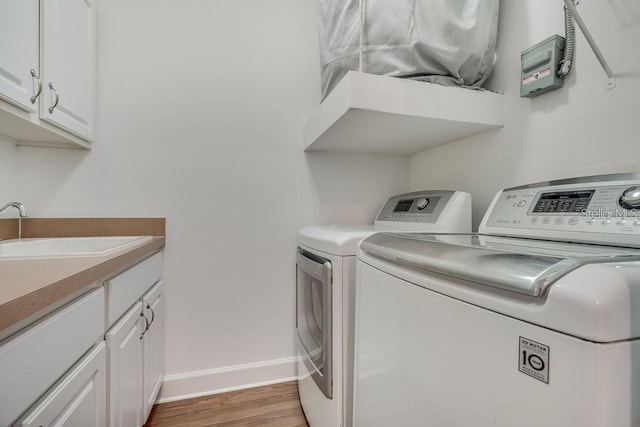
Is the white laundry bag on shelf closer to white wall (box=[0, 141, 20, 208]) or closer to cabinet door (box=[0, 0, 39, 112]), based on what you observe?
cabinet door (box=[0, 0, 39, 112])

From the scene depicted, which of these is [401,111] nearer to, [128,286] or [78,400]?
[128,286]

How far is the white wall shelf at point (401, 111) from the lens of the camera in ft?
3.73

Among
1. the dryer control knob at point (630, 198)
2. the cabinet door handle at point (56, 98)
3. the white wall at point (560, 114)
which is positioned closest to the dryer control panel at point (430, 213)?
the white wall at point (560, 114)

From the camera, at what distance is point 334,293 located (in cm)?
108

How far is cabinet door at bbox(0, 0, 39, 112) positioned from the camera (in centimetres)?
95

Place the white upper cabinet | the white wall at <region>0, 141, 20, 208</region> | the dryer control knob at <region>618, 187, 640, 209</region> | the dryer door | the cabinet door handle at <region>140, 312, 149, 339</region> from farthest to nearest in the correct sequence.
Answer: the white wall at <region>0, 141, 20, 208</region> → the cabinet door handle at <region>140, 312, 149, 339</region> → the dryer door → the white upper cabinet → the dryer control knob at <region>618, 187, 640, 209</region>

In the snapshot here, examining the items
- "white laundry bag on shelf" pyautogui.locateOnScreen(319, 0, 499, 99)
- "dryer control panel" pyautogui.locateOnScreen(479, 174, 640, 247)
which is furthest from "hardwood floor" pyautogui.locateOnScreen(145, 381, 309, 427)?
"white laundry bag on shelf" pyautogui.locateOnScreen(319, 0, 499, 99)

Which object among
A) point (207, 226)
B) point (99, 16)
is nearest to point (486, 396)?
point (207, 226)

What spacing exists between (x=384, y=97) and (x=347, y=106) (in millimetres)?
156

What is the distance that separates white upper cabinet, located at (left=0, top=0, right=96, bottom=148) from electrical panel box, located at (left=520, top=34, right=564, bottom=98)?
6.11ft

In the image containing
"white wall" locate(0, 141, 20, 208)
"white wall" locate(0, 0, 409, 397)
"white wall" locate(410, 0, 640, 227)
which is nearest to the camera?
"white wall" locate(410, 0, 640, 227)

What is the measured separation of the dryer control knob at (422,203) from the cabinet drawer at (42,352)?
1.30m

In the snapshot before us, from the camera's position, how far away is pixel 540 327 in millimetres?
413

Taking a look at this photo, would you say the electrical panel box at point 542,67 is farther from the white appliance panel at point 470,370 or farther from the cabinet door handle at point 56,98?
the cabinet door handle at point 56,98
